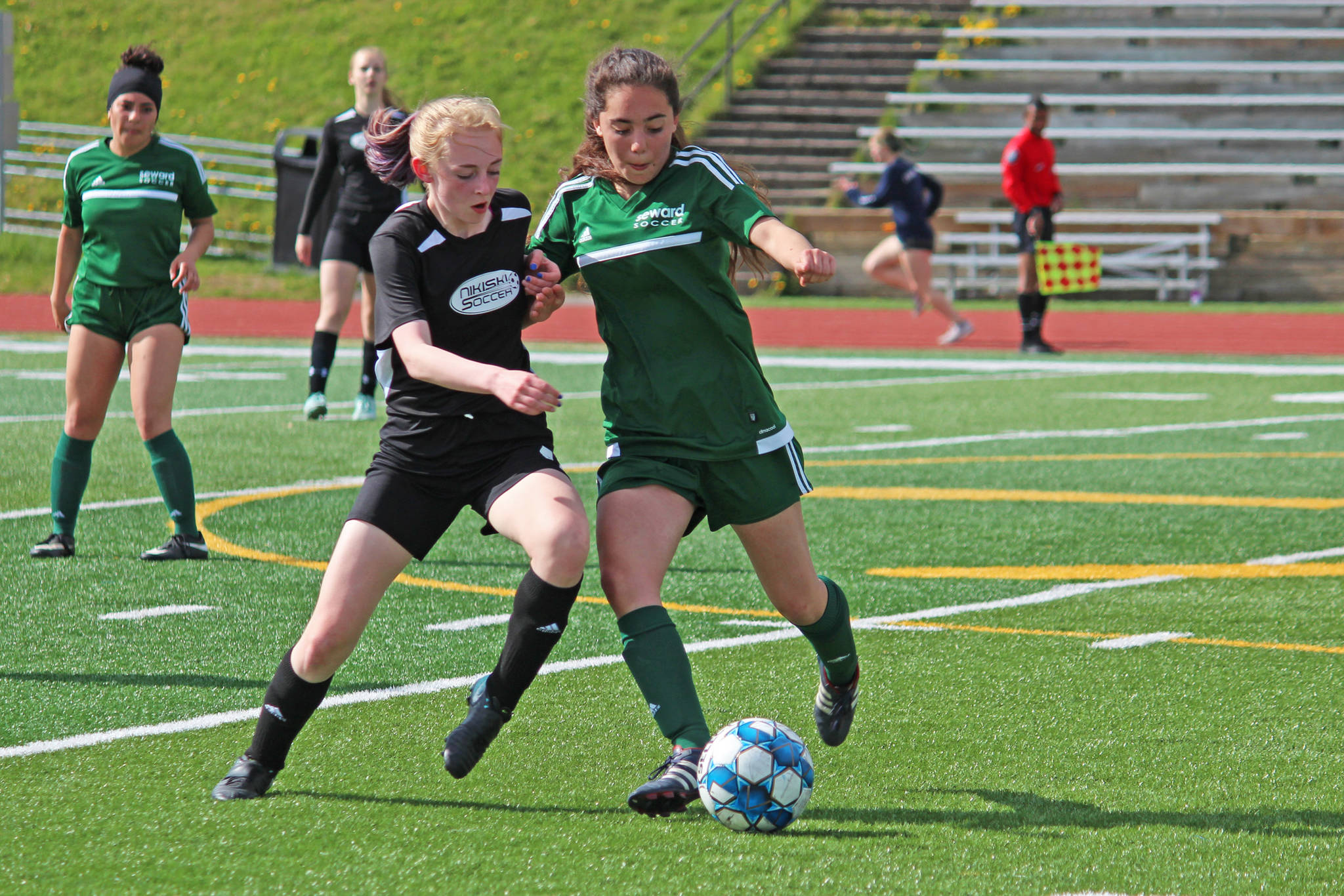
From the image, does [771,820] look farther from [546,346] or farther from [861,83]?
[861,83]

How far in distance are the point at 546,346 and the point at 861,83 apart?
14.4 m

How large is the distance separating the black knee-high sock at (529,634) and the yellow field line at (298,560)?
83.8 inches

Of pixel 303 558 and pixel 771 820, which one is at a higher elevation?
pixel 771 820

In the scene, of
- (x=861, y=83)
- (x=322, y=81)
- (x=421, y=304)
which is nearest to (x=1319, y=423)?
(x=421, y=304)

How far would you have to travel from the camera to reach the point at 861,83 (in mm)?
31391

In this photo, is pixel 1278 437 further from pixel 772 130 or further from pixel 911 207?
pixel 772 130

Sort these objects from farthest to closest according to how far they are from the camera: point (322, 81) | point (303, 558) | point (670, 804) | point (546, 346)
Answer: point (322, 81), point (546, 346), point (303, 558), point (670, 804)

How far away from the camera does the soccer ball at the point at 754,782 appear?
148 inches

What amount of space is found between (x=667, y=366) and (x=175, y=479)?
3537 mm

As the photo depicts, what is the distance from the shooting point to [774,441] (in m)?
4.26

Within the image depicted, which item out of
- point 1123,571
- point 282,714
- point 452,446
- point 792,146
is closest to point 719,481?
point 452,446

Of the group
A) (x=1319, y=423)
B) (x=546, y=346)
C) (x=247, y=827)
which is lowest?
(x=546, y=346)

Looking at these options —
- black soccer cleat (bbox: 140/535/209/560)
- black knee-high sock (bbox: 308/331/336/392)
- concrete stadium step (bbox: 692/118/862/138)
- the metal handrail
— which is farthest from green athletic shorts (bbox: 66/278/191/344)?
the metal handrail

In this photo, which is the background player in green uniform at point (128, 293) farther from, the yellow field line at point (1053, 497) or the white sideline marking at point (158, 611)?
the yellow field line at point (1053, 497)
